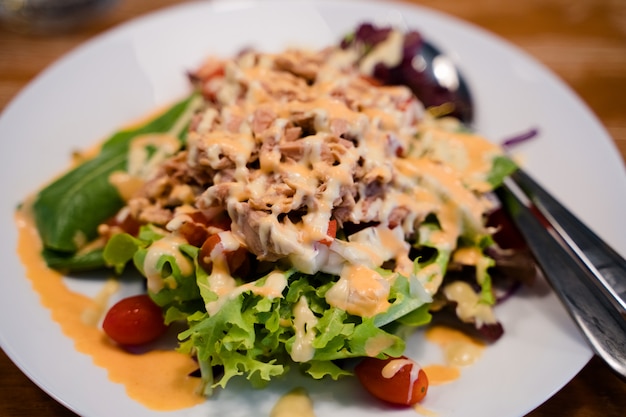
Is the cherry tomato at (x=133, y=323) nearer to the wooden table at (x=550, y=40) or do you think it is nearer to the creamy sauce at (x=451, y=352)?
the creamy sauce at (x=451, y=352)

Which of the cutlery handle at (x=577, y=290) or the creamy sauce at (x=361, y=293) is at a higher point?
the creamy sauce at (x=361, y=293)

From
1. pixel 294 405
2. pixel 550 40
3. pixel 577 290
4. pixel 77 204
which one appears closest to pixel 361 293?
pixel 294 405

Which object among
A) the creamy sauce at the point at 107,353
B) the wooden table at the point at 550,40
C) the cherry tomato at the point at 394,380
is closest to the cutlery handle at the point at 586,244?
the cherry tomato at the point at 394,380

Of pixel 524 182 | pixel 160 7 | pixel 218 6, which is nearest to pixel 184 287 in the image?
pixel 524 182

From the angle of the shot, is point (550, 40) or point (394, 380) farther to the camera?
point (550, 40)

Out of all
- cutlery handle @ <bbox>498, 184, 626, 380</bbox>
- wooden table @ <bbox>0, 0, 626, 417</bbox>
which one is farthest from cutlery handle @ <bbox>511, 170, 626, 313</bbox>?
wooden table @ <bbox>0, 0, 626, 417</bbox>

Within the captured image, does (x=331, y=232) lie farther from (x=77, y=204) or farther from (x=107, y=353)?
(x=77, y=204)
